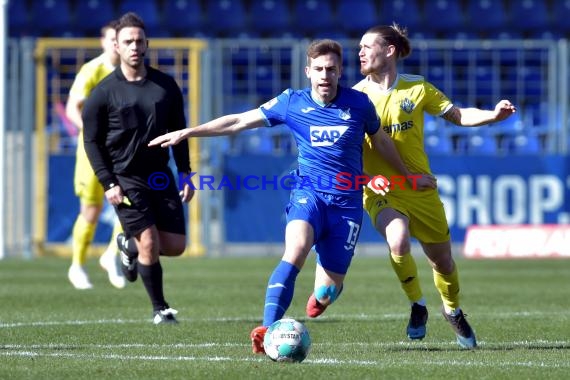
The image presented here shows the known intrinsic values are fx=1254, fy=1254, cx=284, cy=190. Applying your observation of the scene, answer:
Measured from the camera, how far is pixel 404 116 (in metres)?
8.24

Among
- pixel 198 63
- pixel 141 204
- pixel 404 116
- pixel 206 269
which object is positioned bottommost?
pixel 206 269

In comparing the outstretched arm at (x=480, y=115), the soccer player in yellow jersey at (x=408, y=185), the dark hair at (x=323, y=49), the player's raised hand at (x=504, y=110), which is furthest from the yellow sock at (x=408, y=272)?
the dark hair at (x=323, y=49)

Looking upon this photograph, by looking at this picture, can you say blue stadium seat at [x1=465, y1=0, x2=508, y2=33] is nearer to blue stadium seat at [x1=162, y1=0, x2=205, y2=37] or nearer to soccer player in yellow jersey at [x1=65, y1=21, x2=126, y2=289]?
blue stadium seat at [x1=162, y1=0, x2=205, y2=37]

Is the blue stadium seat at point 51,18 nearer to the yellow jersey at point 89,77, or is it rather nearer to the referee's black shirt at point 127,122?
the yellow jersey at point 89,77

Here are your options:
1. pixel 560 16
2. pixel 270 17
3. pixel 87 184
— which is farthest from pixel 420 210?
pixel 560 16

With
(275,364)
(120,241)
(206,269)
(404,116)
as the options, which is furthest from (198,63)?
(275,364)

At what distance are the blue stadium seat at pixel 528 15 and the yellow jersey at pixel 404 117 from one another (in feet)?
53.0

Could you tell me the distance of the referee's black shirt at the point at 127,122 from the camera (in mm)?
9234

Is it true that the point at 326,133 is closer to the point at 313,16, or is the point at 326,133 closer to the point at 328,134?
the point at 328,134

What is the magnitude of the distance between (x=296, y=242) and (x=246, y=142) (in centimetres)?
1216

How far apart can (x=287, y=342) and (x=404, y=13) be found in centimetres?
1792

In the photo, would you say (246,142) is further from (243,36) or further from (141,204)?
(141,204)

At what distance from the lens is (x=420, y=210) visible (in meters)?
8.15

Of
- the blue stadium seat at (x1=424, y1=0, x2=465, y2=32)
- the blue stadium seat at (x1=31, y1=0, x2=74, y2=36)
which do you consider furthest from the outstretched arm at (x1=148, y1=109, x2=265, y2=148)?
the blue stadium seat at (x1=424, y1=0, x2=465, y2=32)
